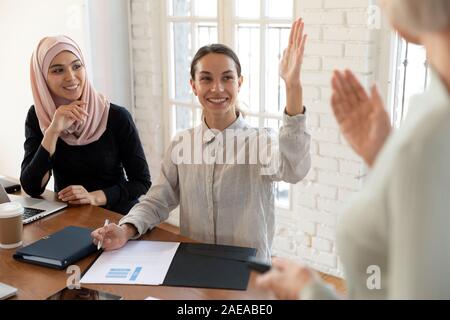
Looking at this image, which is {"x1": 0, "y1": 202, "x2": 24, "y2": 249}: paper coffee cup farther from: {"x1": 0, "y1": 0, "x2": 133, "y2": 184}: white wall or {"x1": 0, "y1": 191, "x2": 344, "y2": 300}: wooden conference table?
{"x1": 0, "y1": 0, "x2": 133, "y2": 184}: white wall

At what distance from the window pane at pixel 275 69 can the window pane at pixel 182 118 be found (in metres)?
0.65

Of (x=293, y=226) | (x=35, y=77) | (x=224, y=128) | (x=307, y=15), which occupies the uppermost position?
(x=307, y=15)

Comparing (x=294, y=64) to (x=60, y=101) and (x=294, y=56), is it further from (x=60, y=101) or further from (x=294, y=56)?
(x=60, y=101)

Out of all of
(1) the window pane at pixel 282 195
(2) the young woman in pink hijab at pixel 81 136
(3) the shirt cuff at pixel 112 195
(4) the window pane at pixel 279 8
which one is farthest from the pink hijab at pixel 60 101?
(1) the window pane at pixel 282 195

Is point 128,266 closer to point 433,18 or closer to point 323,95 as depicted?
point 433,18

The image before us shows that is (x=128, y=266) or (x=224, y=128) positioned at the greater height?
(x=224, y=128)

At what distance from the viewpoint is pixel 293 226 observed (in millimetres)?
2949

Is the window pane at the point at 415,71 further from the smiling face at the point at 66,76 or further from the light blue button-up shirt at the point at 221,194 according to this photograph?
the smiling face at the point at 66,76

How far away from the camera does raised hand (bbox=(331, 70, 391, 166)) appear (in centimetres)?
82

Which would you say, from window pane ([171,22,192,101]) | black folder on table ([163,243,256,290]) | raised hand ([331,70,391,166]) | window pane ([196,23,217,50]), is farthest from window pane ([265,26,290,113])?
raised hand ([331,70,391,166])

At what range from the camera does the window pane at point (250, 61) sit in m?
2.98
